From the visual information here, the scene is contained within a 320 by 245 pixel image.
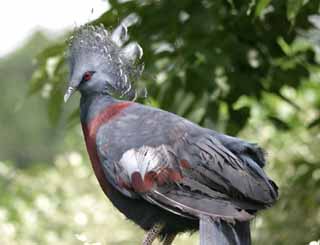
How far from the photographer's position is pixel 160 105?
384 centimetres

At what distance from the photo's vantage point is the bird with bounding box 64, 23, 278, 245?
2678 millimetres

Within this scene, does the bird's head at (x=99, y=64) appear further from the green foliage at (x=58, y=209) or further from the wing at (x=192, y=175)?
the green foliage at (x=58, y=209)

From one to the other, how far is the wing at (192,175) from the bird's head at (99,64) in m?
0.24

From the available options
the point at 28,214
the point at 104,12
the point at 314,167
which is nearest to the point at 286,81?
the point at 314,167

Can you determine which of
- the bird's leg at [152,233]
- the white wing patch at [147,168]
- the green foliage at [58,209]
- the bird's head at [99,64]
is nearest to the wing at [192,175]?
the white wing patch at [147,168]

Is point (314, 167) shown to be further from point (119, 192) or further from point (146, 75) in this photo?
point (119, 192)

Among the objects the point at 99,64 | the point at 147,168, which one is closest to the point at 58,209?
the point at 99,64

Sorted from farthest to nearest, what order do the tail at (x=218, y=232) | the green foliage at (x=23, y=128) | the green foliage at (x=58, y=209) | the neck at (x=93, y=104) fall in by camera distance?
the green foliage at (x=23, y=128)
the green foliage at (x=58, y=209)
the neck at (x=93, y=104)
the tail at (x=218, y=232)

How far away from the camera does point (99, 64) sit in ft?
9.83

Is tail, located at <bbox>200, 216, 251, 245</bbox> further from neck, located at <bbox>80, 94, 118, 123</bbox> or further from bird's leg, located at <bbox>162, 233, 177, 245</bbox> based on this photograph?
neck, located at <bbox>80, 94, 118, 123</bbox>

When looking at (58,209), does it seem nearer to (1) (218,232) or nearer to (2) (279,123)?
(2) (279,123)

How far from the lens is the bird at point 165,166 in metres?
2.68

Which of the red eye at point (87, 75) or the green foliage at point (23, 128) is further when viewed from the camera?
the green foliage at point (23, 128)

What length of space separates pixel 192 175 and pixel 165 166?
8cm
